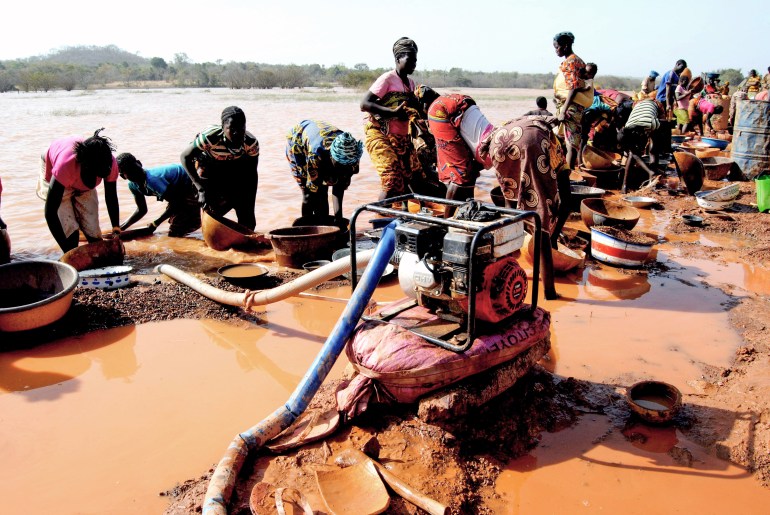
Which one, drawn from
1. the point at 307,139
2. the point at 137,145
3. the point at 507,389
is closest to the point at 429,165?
the point at 307,139

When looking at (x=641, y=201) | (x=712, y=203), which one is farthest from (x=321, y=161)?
(x=712, y=203)

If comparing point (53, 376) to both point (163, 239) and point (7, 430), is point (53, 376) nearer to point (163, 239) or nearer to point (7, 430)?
point (7, 430)

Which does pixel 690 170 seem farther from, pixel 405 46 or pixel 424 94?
pixel 405 46

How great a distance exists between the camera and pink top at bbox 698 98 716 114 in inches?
584

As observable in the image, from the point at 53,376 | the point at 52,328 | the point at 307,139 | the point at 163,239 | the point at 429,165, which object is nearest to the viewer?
the point at 53,376

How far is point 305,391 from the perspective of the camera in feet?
9.23

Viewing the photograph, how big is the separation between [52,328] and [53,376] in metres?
0.65

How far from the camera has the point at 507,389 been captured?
3.09 m

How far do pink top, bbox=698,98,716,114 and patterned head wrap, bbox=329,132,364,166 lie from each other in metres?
13.3

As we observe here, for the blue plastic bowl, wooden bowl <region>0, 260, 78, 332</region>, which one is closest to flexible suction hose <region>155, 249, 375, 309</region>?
wooden bowl <region>0, 260, 78, 332</region>

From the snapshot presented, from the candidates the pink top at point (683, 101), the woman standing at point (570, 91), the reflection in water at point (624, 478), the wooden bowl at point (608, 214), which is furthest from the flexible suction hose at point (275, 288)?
the pink top at point (683, 101)

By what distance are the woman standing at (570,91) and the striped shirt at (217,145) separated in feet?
14.3

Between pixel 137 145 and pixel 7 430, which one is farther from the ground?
pixel 137 145

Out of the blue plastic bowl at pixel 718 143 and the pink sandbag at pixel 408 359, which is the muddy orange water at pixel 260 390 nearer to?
the pink sandbag at pixel 408 359
